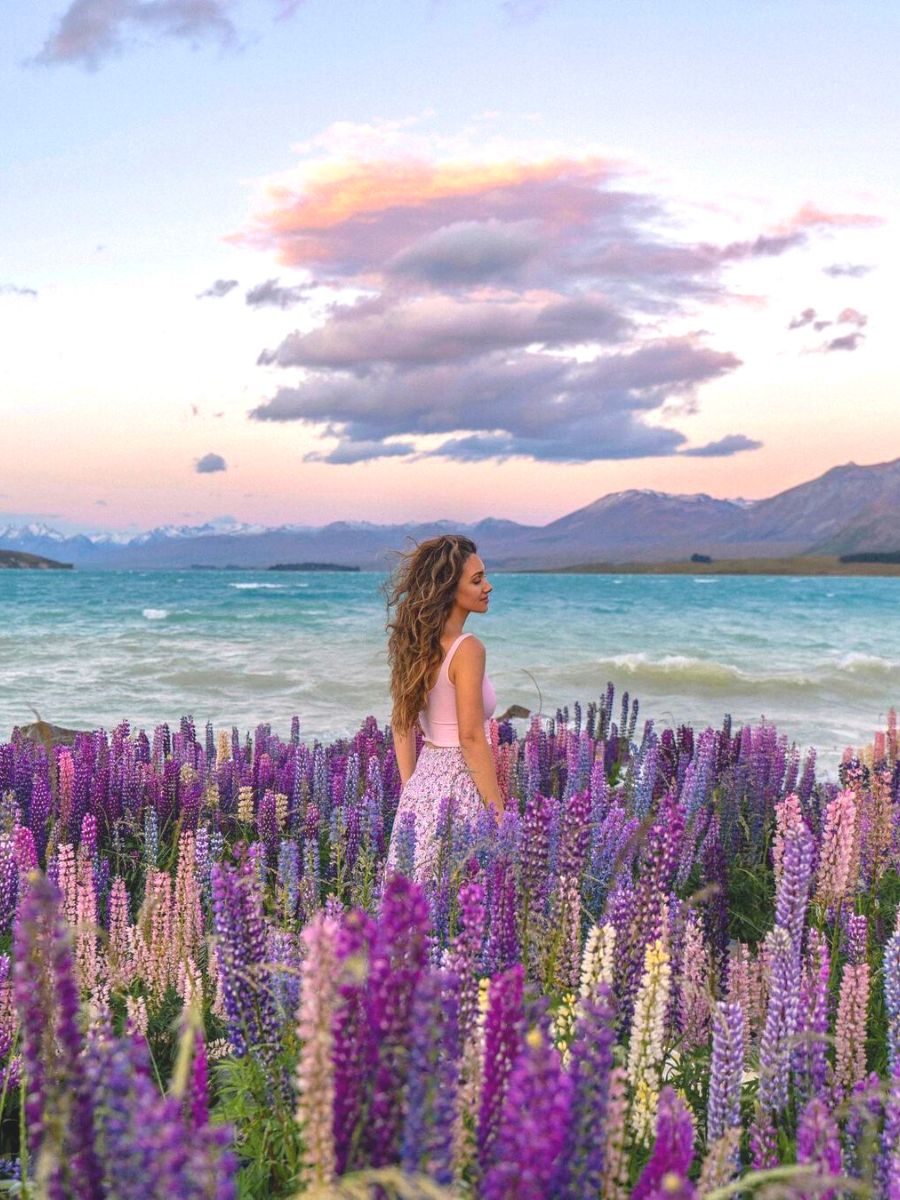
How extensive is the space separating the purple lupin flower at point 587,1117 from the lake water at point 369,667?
17.1ft

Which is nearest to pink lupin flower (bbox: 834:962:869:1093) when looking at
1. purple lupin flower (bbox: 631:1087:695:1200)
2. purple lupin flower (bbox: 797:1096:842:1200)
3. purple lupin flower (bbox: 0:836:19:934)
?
purple lupin flower (bbox: 797:1096:842:1200)

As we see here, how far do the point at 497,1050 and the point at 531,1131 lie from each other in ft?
1.15

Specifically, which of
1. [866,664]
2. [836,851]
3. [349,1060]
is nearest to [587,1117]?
[349,1060]

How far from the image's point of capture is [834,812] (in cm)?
390

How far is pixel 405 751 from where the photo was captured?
7.38m

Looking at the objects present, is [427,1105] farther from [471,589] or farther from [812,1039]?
[471,589]

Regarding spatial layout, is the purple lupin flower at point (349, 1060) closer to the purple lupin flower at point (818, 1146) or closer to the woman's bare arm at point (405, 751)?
the purple lupin flower at point (818, 1146)

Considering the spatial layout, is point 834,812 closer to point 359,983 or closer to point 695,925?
point 695,925

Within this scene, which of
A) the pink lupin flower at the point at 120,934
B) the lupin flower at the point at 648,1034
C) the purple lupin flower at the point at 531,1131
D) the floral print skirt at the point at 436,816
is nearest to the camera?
the purple lupin flower at the point at 531,1131

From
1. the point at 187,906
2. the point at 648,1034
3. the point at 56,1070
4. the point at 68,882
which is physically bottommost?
the point at 187,906

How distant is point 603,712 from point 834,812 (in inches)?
275

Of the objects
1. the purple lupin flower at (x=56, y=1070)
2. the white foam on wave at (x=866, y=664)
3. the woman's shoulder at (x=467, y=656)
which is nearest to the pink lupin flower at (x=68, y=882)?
the purple lupin flower at (x=56, y=1070)

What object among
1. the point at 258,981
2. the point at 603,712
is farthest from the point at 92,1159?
the point at 603,712

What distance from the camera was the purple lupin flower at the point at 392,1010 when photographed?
1569 mm
